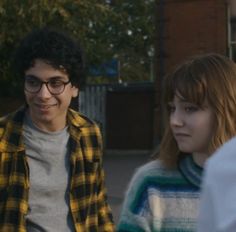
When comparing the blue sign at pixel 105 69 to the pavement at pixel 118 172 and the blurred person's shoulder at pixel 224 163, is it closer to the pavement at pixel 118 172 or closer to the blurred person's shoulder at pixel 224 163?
the pavement at pixel 118 172

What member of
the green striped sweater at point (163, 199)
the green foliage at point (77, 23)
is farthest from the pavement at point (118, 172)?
the green striped sweater at point (163, 199)

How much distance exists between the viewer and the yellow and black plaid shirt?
2.74m

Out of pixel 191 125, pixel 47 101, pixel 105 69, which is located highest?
pixel 105 69

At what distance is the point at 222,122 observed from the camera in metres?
2.15

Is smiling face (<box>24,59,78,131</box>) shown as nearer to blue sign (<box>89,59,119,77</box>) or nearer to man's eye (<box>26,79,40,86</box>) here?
man's eye (<box>26,79,40,86</box>)

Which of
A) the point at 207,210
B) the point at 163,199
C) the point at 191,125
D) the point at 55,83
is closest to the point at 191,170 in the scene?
the point at 163,199

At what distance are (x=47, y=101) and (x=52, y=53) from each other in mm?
226

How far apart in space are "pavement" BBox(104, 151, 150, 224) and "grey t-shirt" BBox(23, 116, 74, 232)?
524 centimetres

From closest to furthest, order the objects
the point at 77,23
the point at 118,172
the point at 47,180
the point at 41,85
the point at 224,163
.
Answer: the point at 224,163
the point at 47,180
the point at 41,85
the point at 77,23
the point at 118,172

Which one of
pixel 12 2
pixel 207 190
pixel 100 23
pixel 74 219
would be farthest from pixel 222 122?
pixel 100 23

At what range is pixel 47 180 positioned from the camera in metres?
2.80

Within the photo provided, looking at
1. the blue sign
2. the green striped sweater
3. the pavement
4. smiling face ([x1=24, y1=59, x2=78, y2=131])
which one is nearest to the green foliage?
the blue sign

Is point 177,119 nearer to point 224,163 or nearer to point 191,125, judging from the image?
point 191,125

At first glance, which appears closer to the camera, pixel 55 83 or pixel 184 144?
pixel 184 144
